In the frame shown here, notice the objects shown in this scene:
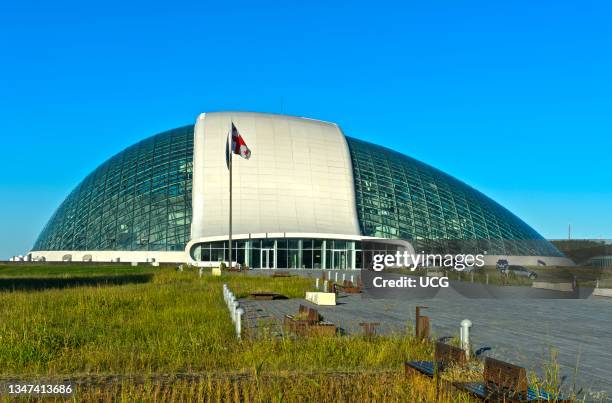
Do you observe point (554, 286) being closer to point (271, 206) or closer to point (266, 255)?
point (266, 255)

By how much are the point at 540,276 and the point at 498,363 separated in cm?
3967

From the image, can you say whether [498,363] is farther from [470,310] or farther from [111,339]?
[470,310]

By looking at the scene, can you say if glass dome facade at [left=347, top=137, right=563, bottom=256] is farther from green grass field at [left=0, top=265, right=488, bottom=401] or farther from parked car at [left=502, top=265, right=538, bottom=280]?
green grass field at [left=0, top=265, right=488, bottom=401]

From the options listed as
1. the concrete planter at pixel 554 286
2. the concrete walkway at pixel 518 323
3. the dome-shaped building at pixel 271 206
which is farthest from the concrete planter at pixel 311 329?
the dome-shaped building at pixel 271 206

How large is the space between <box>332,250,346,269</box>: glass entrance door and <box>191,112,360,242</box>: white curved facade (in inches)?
90.5

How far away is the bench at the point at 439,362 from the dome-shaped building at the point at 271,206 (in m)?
55.6

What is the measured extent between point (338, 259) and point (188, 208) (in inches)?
676

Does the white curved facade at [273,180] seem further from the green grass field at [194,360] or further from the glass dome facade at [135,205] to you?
the green grass field at [194,360]

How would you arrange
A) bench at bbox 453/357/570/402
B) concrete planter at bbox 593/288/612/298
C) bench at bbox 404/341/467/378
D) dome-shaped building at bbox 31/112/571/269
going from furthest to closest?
dome-shaped building at bbox 31/112/571/269
concrete planter at bbox 593/288/612/298
bench at bbox 404/341/467/378
bench at bbox 453/357/570/402

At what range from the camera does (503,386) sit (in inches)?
310

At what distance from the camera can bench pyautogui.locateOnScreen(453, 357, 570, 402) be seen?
7.42m

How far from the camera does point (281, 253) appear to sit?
68.3 metres

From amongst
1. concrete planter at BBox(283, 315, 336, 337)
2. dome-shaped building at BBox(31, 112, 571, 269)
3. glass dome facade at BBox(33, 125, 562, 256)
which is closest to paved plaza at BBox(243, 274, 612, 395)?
concrete planter at BBox(283, 315, 336, 337)

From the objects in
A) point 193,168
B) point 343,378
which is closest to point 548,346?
point 343,378
